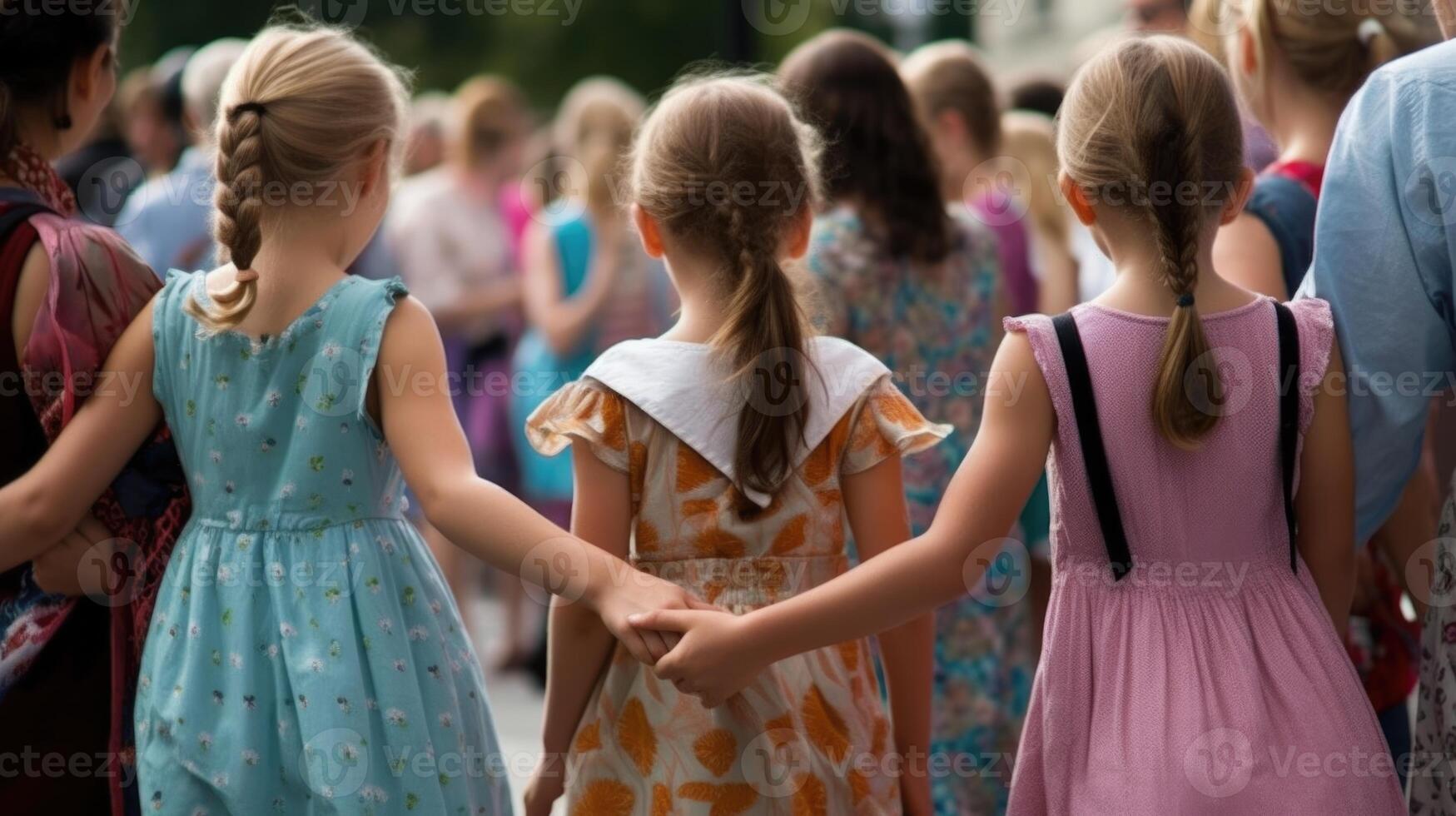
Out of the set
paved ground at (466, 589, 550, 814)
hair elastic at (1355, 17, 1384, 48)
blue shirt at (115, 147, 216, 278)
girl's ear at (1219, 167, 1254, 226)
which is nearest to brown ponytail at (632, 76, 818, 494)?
girl's ear at (1219, 167, 1254, 226)

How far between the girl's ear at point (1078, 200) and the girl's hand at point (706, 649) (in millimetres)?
791

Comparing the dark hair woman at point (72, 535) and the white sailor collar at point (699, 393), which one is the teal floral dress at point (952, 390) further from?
the dark hair woman at point (72, 535)

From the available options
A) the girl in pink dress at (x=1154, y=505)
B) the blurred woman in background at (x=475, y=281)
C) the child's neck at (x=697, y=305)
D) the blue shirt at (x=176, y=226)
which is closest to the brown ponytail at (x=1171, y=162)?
the girl in pink dress at (x=1154, y=505)

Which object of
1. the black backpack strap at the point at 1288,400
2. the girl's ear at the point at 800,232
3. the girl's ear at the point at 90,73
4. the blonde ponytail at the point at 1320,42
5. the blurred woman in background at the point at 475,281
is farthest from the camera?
the blurred woman in background at the point at 475,281

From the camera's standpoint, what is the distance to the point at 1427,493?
309 cm

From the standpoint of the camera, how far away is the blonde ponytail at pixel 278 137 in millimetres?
2666

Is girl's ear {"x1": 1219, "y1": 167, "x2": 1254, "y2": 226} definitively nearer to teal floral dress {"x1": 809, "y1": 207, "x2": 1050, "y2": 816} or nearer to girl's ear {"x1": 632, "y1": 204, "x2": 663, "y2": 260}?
girl's ear {"x1": 632, "y1": 204, "x2": 663, "y2": 260}

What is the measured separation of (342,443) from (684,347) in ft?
1.83

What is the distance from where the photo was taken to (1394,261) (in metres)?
2.59

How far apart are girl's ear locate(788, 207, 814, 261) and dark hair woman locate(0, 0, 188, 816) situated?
1.08 metres

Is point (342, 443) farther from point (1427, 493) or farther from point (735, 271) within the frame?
point (1427, 493)

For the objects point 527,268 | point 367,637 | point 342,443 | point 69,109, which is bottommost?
point 527,268

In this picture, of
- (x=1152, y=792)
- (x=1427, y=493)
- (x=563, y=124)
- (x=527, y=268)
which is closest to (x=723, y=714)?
(x=1152, y=792)

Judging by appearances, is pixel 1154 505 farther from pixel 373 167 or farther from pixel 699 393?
pixel 373 167
